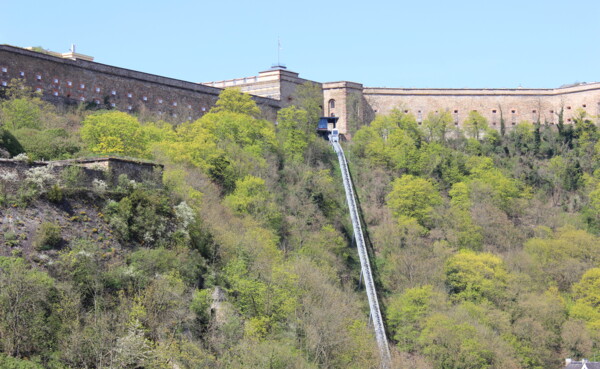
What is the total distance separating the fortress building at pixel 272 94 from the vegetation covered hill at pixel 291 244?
201 centimetres

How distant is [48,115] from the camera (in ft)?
195

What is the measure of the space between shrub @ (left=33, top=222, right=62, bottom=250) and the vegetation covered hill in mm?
101

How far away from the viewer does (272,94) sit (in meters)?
83.0

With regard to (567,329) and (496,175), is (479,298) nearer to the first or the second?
(567,329)

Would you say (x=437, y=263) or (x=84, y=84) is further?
(x=84, y=84)

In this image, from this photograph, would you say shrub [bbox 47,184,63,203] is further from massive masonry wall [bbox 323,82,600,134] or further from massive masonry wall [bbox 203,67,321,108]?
massive masonry wall [bbox 323,82,600,134]

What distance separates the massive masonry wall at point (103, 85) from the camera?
61938 millimetres

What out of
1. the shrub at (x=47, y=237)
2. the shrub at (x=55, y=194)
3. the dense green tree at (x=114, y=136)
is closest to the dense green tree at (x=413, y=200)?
the dense green tree at (x=114, y=136)

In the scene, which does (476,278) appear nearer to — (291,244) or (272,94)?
(291,244)

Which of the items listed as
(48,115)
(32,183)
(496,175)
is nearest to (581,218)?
(496,175)

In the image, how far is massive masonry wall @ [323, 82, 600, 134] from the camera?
89250 mm

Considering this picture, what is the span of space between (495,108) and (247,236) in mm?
45776

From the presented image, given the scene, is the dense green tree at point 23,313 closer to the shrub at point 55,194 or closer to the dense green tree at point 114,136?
the shrub at point 55,194

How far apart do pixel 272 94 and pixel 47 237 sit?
157 ft
